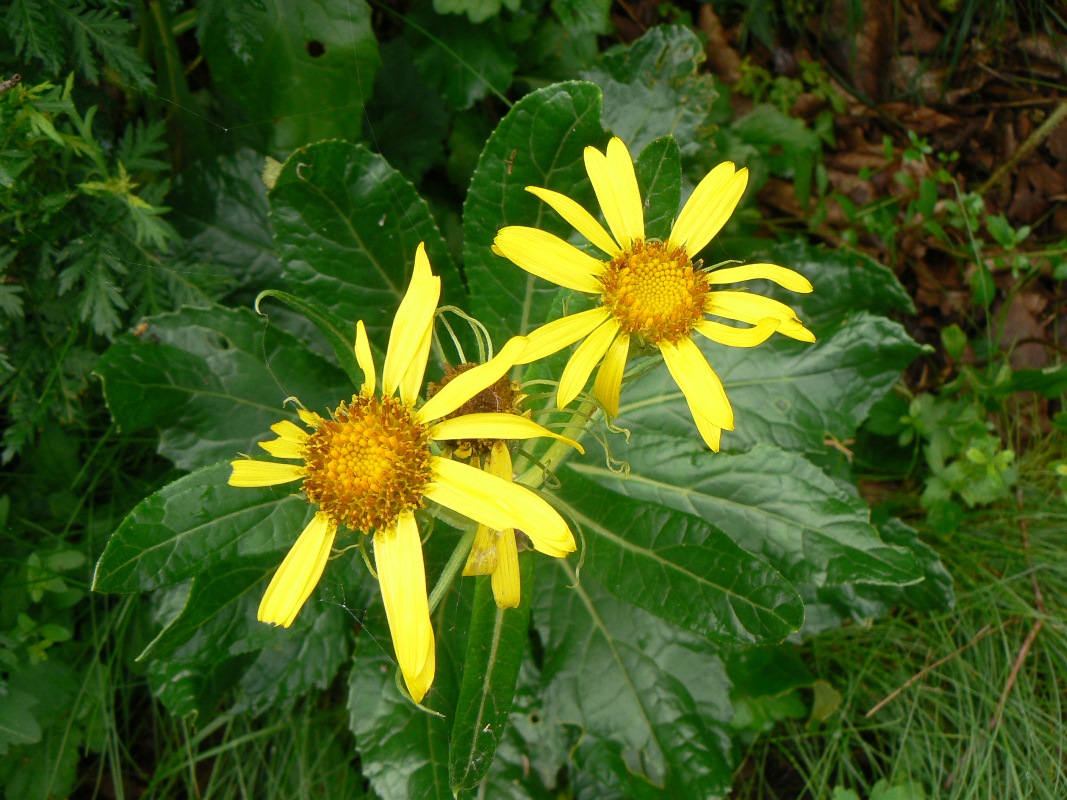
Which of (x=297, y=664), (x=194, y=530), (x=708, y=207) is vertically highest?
(x=708, y=207)

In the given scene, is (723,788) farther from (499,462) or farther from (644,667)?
(499,462)

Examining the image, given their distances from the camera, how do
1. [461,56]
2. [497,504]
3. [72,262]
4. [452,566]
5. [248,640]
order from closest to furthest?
[497,504], [452,566], [248,640], [72,262], [461,56]

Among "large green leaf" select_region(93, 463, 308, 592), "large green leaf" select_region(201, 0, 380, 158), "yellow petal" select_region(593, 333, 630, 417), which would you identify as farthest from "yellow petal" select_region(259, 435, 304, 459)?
"large green leaf" select_region(201, 0, 380, 158)

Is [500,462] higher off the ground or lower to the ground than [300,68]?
lower

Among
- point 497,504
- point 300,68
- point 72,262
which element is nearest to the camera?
point 497,504

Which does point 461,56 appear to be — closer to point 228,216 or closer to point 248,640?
point 228,216

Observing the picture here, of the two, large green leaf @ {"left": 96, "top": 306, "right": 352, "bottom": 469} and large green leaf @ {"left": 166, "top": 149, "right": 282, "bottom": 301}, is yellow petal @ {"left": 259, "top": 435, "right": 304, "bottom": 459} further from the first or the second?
large green leaf @ {"left": 166, "top": 149, "right": 282, "bottom": 301}

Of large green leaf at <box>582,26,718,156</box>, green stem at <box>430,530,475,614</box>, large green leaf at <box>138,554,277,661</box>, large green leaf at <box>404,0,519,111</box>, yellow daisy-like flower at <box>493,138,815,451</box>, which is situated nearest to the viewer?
green stem at <box>430,530,475,614</box>

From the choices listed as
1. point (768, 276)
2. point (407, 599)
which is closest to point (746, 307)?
point (768, 276)

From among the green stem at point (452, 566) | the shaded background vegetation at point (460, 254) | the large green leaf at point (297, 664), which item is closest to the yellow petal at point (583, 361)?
the green stem at point (452, 566)
